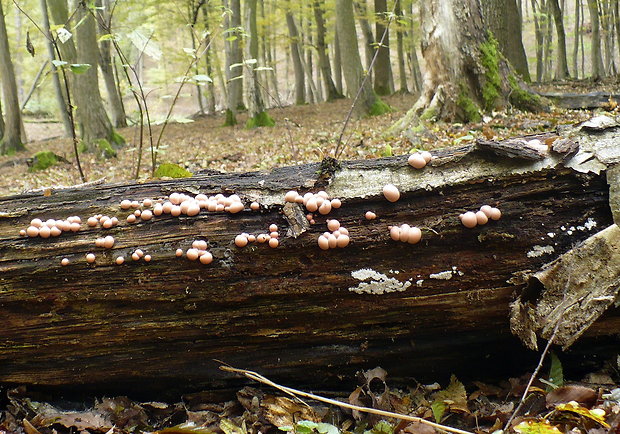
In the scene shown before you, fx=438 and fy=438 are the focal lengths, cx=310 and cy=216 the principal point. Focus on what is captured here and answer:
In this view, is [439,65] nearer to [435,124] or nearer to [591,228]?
[435,124]

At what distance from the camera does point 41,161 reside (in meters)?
10.8

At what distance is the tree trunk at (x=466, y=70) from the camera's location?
6.79 m

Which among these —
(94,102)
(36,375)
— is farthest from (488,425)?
(94,102)

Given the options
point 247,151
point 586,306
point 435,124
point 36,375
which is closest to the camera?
point 586,306

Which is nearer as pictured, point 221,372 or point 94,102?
point 221,372

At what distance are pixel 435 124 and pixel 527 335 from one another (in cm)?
525

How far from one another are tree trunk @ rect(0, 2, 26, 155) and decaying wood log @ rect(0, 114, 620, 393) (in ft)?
50.7

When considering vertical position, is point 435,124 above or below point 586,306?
above

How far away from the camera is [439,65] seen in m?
7.00

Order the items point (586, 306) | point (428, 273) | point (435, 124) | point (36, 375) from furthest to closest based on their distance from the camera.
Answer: point (435, 124) < point (36, 375) < point (428, 273) < point (586, 306)

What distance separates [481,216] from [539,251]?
1.09 ft

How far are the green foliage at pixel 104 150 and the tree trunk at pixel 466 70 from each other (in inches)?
305

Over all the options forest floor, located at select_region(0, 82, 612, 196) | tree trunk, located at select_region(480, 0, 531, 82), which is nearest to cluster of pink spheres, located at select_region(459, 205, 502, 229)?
forest floor, located at select_region(0, 82, 612, 196)

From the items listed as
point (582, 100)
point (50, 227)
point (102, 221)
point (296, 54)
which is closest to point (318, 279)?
point (102, 221)
